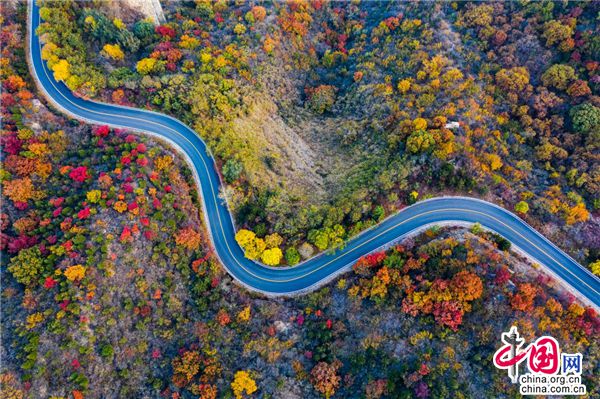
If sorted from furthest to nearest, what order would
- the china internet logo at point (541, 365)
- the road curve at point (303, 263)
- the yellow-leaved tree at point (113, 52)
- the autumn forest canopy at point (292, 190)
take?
1. the yellow-leaved tree at point (113, 52)
2. the road curve at point (303, 263)
3. the autumn forest canopy at point (292, 190)
4. the china internet logo at point (541, 365)

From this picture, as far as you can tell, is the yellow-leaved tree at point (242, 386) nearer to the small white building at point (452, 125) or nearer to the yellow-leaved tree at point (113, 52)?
the small white building at point (452, 125)

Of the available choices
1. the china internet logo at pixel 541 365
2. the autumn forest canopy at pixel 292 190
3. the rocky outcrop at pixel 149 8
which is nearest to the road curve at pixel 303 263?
the autumn forest canopy at pixel 292 190

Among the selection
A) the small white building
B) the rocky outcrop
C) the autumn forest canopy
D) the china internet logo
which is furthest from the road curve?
the rocky outcrop

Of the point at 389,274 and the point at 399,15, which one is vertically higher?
the point at 399,15

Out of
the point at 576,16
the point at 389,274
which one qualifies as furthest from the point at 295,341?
the point at 576,16

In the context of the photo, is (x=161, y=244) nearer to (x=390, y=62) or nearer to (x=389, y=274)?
(x=389, y=274)

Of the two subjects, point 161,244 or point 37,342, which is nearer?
point 37,342
